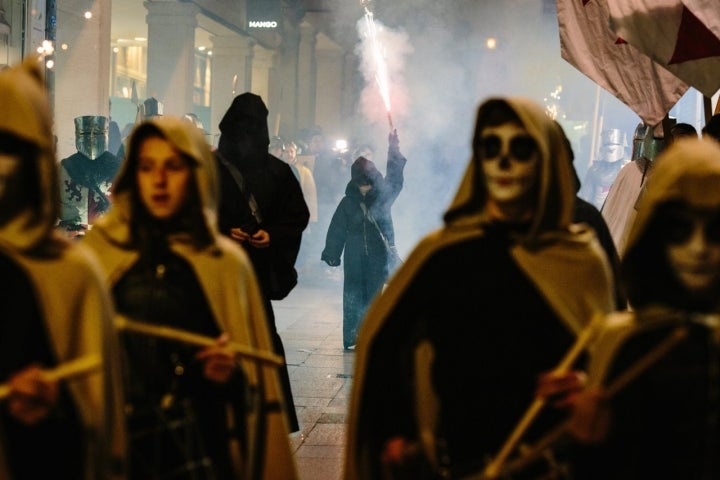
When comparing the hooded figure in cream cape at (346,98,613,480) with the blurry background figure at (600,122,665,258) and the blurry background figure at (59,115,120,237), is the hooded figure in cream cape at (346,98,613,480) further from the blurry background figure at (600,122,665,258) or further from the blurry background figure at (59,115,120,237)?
the blurry background figure at (59,115,120,237)

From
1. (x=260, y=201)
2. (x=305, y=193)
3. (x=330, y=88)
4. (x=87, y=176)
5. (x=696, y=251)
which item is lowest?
(x=305, y=193)

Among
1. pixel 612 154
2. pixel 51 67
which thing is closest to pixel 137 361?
pixel 51 67

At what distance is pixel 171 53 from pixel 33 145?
25.6 m

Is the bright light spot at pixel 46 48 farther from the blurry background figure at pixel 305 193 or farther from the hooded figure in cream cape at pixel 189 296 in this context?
the hooded figure in cream cape at pixel 189 296

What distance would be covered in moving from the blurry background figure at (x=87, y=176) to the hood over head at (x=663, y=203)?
28.1ft

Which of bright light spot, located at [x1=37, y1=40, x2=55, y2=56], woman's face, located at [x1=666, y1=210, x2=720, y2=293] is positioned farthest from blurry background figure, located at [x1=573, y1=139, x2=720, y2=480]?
bright light spot, located at [x1=37, y1=40, x2=55, y2=56]

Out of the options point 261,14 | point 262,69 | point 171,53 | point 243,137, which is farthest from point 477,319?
point 262,69

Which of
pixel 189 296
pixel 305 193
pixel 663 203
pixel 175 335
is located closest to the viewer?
pixel 663 203

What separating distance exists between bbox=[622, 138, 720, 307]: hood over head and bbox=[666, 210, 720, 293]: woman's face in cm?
5

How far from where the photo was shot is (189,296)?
15.1 ft

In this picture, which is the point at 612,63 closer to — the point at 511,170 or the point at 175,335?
the point at 511,170

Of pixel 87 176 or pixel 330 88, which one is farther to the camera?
pixel 330 88

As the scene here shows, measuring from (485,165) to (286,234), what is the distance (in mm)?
4235

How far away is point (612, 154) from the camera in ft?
85.9
